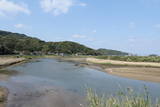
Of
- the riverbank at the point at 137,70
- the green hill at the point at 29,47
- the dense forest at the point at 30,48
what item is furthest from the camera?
the dense forest at the point at 30,48

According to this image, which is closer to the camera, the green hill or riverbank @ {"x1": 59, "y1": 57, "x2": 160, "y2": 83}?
riverbank @ {"x1": 59, "y1": 57, "x2": 160, "y2": 83}

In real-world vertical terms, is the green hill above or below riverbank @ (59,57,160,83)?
above

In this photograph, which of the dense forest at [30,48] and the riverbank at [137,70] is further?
the dense forest at [30,48]

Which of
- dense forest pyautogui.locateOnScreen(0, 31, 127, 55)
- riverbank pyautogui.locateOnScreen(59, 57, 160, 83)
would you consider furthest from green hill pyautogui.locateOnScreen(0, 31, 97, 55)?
riverbank pyautogui.locateOnScreen(59, 57, 160, 83)

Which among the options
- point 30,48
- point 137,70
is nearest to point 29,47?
point 30,48

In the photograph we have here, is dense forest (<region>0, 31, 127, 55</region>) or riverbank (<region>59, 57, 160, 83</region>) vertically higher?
dense forest (<region>0, 31, 127, 55</region>)

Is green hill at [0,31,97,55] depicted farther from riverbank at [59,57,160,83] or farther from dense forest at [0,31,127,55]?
riverbank at [59,57,160,83]

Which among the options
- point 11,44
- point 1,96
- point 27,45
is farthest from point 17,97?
point 27,45

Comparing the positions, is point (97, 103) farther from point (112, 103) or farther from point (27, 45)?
point (27, 45)

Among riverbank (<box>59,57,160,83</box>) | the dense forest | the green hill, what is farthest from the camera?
the dense forest

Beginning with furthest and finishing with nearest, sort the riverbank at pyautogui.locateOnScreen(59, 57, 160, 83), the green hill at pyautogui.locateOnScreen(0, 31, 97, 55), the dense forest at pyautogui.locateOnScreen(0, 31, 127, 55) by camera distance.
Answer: the dense forest at pyautogui.locateOnScreen(0, 31, 127, 55) → the green hill at pyautogui.locateOnScreen(0, 31, 97, 55) → the riverbank at pyautogui.locateOnScreen(59, 57, 160, 83)

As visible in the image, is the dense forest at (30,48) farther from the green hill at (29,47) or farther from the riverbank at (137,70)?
the riverbank at (137,70)

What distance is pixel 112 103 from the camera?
Answer: 428 cm

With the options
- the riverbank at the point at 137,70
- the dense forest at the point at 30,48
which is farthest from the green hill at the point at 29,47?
the riverbank at the point at 137,70
